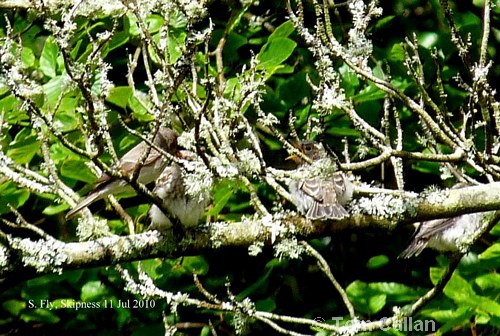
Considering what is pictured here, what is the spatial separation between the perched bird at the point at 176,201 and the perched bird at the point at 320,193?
361 millimetres

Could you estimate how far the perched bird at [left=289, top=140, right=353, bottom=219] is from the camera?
2.89 metres

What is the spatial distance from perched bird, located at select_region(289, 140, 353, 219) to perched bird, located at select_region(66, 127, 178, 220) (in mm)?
550

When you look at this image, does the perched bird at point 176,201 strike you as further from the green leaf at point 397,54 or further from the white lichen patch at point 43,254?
the green leaf at point 397,54

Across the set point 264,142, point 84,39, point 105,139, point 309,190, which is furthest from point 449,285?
point 84,39

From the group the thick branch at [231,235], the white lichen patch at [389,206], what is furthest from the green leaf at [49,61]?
the white lichen patch at [389,206]

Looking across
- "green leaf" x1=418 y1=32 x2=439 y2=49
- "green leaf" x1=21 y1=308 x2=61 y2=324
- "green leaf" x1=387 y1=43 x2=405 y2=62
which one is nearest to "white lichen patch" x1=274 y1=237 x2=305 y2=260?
"green leaf" x1=387 y1=43 x2=405 y2=62

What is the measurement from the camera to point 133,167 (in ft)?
11.6

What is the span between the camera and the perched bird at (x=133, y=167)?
323 centimetres

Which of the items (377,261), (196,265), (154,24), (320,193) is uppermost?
(154,24)

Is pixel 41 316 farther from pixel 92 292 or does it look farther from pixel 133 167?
pixel 133 167

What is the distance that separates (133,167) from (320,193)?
783 millimetres

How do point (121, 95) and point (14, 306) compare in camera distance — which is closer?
point (121, 95)

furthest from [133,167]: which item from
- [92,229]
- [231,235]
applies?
[231,235]

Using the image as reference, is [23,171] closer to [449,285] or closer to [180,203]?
[180,203]
